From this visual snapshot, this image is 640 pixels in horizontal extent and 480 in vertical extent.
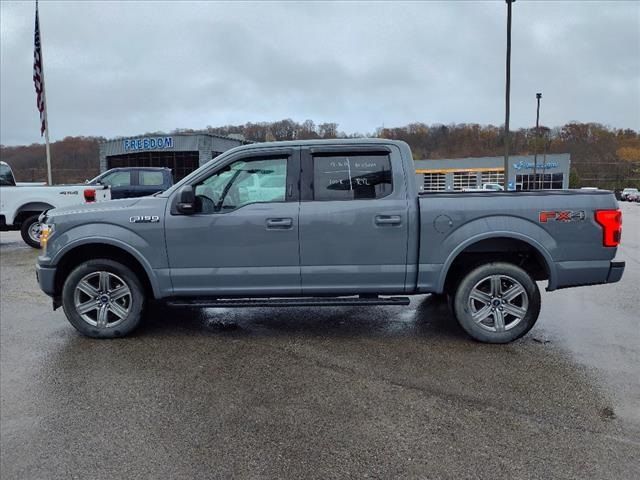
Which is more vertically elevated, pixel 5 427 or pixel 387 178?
pixel 387 178

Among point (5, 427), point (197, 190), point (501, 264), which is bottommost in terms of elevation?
point (5, 427)

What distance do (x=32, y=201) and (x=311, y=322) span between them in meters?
9.31

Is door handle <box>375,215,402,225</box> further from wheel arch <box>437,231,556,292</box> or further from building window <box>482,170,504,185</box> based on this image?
building window <box>482,170,504,185</box>

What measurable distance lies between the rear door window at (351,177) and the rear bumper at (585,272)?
71.4 inches

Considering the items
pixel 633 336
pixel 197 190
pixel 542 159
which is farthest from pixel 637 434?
pixel 542 159

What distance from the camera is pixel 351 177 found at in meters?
4.74

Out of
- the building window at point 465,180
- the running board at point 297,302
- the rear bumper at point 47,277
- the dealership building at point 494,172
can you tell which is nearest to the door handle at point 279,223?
the running board at point 297,302

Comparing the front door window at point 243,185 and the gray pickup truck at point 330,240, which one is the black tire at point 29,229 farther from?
the front door window at point 243,185

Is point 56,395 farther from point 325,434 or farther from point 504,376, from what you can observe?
point 504,376

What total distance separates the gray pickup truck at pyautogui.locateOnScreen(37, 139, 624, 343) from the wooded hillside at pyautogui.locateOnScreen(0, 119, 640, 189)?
139 feet

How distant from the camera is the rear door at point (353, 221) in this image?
15.1 ft

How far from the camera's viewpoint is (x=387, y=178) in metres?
4.72

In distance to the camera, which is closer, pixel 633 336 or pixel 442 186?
pixel 633 336

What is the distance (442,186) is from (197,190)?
61860mm
